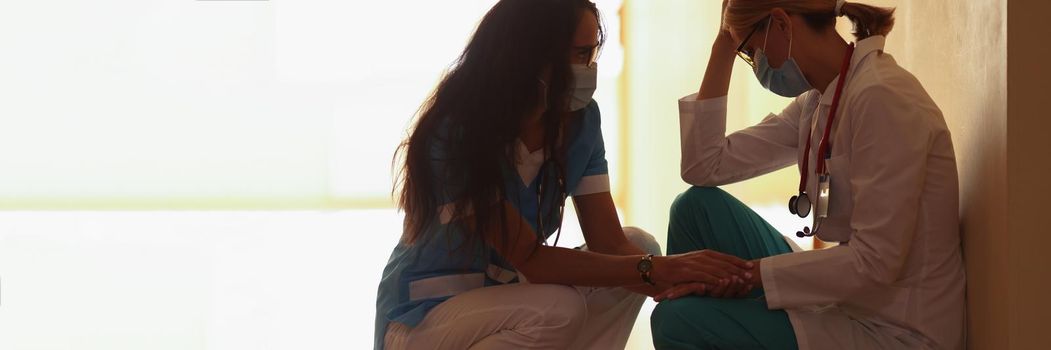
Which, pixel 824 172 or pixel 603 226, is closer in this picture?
pixel 824 172

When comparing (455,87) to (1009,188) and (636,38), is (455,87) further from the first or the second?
(636,38)

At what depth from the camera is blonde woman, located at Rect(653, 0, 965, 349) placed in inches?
71.7

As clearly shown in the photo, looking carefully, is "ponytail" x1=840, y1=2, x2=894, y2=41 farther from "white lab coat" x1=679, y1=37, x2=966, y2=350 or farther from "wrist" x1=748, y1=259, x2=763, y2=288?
"wrist" x1=748, y1=259, x2=763, y2=288

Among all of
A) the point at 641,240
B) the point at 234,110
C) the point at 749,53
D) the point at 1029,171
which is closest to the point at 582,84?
the point at 749,53

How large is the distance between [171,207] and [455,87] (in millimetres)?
4648

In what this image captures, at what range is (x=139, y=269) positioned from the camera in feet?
14.9

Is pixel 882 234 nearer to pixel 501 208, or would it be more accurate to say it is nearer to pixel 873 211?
pixel 873 211

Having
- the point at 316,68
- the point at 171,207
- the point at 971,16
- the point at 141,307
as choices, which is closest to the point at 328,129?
the point at 316,68

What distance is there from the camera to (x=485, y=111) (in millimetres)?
2047

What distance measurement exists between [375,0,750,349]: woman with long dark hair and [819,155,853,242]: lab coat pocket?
163 mm

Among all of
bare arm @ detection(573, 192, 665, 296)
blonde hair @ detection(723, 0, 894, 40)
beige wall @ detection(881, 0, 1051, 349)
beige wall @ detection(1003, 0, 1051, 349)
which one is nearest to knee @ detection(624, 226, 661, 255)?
bare arm @ detection(573, 192, 665, 296)

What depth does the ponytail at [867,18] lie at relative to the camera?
1.98 metres

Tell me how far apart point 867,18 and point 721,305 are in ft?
1.72

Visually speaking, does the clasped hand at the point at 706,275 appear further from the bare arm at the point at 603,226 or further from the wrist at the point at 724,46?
the wrist at the point at 724,46
